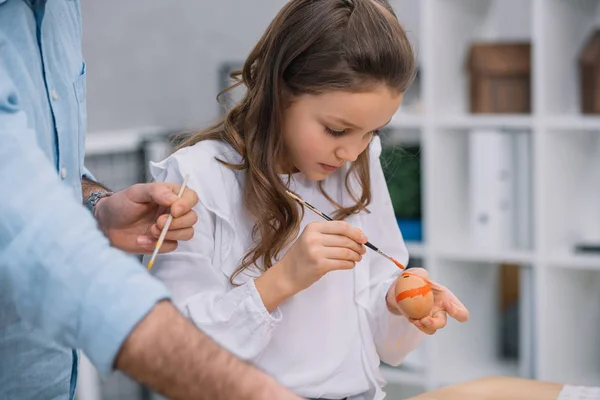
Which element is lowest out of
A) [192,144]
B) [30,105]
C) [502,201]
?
[502,201]

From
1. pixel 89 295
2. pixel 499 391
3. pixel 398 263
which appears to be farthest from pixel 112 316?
pixel 499 391

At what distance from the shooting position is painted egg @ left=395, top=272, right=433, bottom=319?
4.52 feet

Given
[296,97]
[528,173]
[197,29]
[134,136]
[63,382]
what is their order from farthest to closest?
[197,29] < [134,136] < [528,173] < [296,97] < [63,382]

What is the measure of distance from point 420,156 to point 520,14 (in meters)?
0.71

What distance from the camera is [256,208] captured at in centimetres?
139

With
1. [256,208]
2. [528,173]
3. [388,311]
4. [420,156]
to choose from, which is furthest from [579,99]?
[256,208]

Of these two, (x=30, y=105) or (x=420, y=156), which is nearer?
(x=30, y=105)

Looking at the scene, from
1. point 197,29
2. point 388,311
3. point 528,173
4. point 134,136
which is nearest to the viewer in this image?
point 388,311

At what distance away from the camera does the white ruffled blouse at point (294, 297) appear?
1312 millimetres

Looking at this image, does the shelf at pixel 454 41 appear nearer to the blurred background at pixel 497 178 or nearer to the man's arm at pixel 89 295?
the blurred background at pixel 497 178

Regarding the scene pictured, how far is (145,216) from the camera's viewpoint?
51.6 inches

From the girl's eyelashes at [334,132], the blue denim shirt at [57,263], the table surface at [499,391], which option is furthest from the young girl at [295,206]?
the blue denim shirt at [57,263]

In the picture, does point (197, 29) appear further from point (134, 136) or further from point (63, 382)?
point (63, 382)

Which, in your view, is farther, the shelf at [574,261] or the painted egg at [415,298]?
the shelf at [574,261]
